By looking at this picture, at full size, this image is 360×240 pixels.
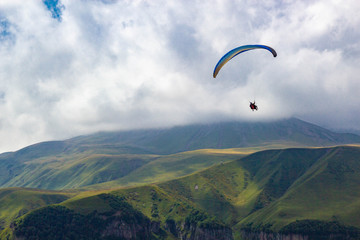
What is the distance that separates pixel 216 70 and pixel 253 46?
1243 centimetres

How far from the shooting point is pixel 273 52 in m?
87.8

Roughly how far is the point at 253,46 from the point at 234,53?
18.8ft

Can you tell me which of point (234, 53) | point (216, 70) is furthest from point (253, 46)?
point (216, 70)

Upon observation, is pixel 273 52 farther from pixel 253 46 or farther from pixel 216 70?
pixel 216 70

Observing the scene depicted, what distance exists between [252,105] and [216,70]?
14.8 metres

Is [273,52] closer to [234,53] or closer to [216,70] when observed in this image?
[234,53]

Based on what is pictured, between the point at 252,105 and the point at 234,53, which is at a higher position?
the point at 234,53

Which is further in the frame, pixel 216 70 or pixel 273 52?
pixel 216 70

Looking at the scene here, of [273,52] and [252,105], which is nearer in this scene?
[273,52]

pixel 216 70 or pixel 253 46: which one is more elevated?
pixel 253 46

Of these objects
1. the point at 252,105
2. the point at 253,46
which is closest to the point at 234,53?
the point at 253,46

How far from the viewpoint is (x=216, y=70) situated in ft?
307

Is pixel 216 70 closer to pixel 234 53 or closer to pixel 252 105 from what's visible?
pixel 234 53

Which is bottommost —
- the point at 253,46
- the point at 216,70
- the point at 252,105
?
the point at 252,105
